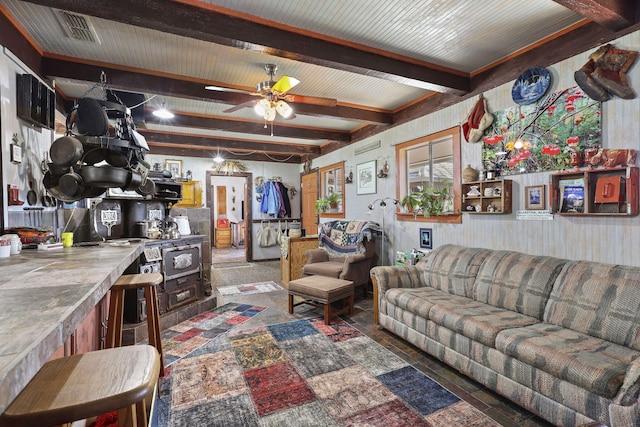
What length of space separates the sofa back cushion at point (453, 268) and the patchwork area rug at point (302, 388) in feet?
2.94

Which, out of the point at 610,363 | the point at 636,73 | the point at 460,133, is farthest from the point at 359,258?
the point at 636,73

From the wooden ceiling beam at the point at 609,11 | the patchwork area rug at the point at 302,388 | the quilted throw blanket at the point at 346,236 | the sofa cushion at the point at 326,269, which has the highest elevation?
the wooden ceiling beam at the point at 609,11

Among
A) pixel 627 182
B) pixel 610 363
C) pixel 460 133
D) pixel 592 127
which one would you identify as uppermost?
pixel 460 133

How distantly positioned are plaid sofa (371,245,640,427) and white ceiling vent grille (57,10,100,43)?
10.9 feet

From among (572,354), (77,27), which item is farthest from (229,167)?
(572,354)

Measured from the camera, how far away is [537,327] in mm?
2156

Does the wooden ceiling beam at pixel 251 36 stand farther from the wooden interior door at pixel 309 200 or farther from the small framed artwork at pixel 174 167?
the small framed artwork at pixel 174 167

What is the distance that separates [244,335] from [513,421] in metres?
2.28

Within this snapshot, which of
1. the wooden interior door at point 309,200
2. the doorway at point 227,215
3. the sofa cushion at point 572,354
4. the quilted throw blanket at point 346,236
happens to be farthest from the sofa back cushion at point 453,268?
the doorway at point 227,215

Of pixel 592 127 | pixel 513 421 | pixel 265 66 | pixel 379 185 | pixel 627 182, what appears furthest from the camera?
pixel 379 185

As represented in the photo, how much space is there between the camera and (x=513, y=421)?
1864 mm

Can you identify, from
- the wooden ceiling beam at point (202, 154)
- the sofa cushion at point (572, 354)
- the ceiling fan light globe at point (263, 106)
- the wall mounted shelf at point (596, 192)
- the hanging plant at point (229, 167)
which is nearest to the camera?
the sofa cushion at point (572, 354)

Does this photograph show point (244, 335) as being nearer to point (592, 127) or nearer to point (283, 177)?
point (592, 127)

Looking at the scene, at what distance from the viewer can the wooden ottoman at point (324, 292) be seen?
3387 millimetres
